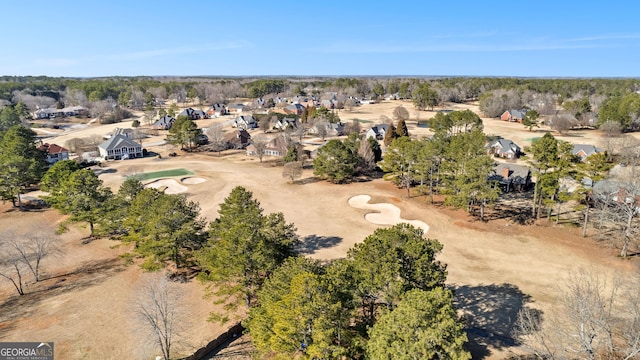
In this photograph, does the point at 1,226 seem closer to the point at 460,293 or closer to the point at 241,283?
the point at 241,283

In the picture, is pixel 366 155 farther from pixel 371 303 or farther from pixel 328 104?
pixel 328 104

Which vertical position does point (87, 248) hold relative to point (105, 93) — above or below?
below

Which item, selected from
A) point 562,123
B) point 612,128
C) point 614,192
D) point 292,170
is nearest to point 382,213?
point 292,170

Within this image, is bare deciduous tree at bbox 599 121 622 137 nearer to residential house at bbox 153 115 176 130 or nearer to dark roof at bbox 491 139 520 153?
dark roof at bbox 491 139 520 153

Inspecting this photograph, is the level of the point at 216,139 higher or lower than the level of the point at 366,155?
higher

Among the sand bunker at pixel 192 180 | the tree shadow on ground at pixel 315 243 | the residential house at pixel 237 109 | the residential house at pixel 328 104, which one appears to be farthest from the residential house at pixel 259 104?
the tree shadow on ground at pixel 315 243

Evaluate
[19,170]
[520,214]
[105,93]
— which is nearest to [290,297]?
[520,214]

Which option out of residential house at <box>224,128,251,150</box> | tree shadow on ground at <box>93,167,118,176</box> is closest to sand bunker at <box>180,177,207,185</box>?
tree shadow on ground at <box>93,167,118,176</box>
